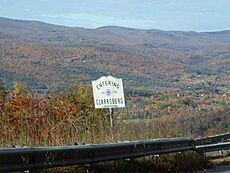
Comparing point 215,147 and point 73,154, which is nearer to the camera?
point 73,154

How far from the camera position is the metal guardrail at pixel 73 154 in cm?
755

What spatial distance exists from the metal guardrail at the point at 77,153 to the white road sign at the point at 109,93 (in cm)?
241

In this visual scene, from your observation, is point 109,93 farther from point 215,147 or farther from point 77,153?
point 77,153

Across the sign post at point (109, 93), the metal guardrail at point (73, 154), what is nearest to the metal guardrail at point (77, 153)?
the metal guardrail at point (73, 154)

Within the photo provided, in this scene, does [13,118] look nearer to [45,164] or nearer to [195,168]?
[45,164]

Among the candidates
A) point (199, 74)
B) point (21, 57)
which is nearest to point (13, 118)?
point (21, 57)

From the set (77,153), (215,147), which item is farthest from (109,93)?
(77,153)

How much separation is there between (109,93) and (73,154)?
5.90 m

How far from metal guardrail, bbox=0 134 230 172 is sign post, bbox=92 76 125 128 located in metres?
2.40

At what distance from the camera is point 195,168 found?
1222cm

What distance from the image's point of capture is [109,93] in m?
14.5

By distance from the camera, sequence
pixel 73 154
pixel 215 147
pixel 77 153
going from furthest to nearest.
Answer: pixel 215 147, pixel 77 153, pixel 73 154

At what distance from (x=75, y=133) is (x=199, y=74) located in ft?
624

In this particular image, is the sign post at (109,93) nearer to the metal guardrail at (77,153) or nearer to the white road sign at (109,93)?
the white road sign at (109,93)
